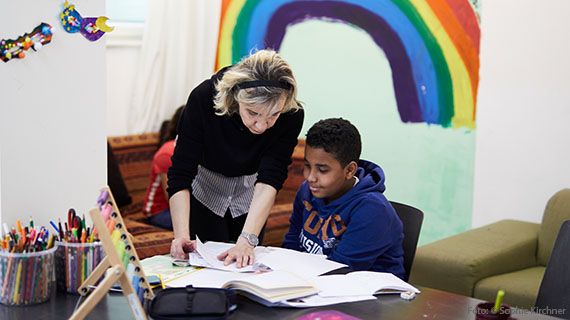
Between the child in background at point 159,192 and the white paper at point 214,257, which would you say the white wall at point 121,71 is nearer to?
the child in background at point 159,192

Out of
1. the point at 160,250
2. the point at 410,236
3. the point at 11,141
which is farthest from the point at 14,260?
the point at 160,250

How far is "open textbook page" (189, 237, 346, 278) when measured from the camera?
2.26m

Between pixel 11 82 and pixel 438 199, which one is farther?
pixel 438 199

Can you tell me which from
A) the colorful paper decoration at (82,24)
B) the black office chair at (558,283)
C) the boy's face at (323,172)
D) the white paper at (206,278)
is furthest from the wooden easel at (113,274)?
the black office chair at (558,283)

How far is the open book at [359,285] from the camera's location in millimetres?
2123

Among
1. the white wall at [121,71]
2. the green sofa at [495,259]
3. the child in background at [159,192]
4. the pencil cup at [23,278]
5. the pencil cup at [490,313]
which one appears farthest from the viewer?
the white wall at [121,71]

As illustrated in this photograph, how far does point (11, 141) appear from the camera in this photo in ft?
7.22

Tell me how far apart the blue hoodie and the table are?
0.30 metres

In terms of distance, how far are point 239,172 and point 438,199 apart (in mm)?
1811

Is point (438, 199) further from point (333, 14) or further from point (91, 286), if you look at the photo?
point (91, 286)

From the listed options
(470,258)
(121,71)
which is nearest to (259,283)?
(470,258)

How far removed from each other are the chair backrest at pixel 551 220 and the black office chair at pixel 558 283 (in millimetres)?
1310

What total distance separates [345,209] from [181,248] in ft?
1.66

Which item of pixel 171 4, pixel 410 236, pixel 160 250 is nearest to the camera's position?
pixel 410 236
